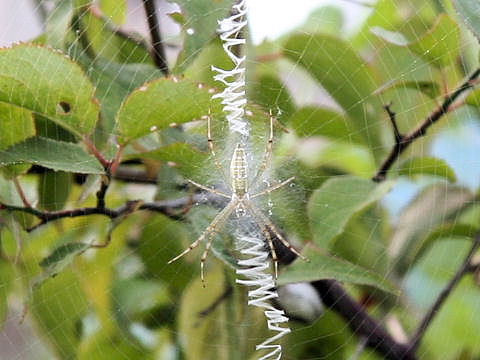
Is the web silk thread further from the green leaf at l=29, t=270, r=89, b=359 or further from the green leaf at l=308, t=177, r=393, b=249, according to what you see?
the green leaf at l=29, t=270, r=89, b=359

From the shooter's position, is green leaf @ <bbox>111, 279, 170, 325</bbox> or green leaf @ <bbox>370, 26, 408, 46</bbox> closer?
green leaf @ <bbox>370, 26, 408, 46</bbox>

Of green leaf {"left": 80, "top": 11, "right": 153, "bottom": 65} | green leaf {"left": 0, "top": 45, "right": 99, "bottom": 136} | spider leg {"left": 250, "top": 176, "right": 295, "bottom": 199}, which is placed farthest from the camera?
spider leg {"left": 250, "top": 176, "right": 295, "bottom": 199}

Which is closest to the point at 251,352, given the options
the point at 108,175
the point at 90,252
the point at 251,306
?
the point at 251,306

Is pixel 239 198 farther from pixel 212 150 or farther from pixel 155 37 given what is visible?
pixel 155 37

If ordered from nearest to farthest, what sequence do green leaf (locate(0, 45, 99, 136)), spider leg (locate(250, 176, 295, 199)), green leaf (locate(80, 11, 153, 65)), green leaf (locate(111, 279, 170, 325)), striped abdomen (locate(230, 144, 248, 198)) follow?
green leaf (locate(0, 45, 99, 136)), green leaf (locate(80, 11, 153, 65)), green leaf (locate(111, 279, 170, 325)), spider leg (locate(250, 176, 295, 199)), striped abdomen (locate(230, 144, 248, 198))

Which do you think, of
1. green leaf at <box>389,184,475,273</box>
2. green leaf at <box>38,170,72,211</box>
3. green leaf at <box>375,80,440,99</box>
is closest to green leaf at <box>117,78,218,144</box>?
green leaf at <box>38,170,72,211</box>
